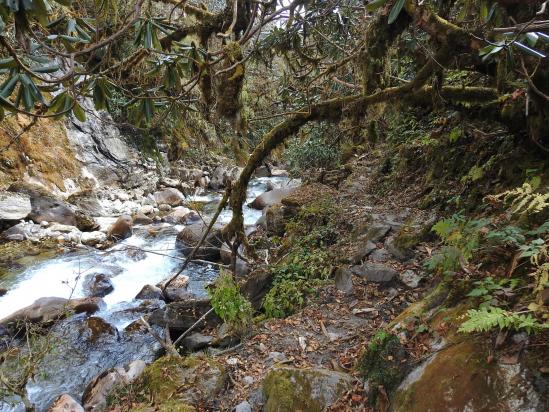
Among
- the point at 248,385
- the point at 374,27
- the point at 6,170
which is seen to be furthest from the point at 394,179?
the point at 6,170

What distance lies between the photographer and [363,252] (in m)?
4.94

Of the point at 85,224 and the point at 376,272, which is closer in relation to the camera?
the point at 376,272

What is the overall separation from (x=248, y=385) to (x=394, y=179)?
5.01 metres

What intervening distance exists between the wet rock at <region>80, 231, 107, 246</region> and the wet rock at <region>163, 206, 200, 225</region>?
7.45 ft

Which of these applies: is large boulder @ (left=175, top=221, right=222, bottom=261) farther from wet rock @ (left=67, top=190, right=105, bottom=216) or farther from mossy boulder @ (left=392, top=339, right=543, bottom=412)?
mossy boulder @ (left=392, top=339, right=543, bottom=412)

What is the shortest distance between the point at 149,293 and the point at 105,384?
9.98ft

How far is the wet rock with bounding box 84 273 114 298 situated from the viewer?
7.23 meters

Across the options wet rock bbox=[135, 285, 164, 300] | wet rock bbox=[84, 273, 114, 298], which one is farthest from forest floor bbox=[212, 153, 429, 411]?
wet rock bbox=[84, 273, 114, 298]

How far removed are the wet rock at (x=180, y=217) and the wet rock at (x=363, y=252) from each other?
7951 millimetres

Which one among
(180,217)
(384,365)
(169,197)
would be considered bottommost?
(180,217)

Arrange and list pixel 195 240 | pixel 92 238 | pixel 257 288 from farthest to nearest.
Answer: pixel 92 238
pixel 195 240
pixel 257 288

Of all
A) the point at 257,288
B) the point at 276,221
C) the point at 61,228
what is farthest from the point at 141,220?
the point at 257,288

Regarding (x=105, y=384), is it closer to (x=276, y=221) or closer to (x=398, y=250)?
(x=398, y=250)

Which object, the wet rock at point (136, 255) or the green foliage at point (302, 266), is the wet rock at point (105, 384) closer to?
the green foliage at point (302, 266)
